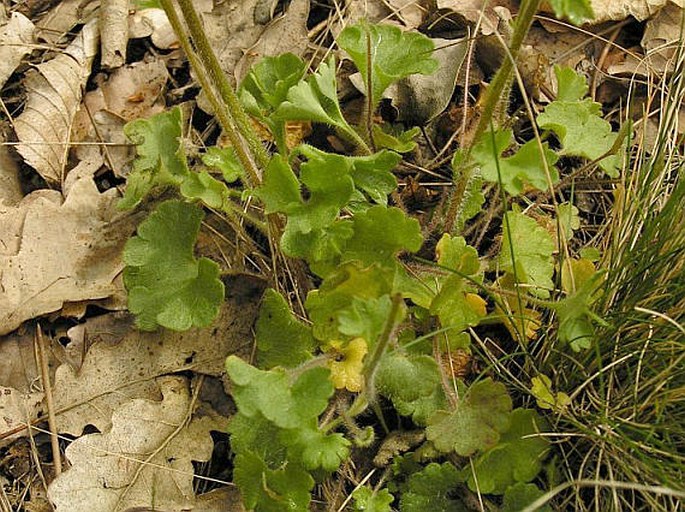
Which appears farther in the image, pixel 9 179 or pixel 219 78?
pixel 9 179

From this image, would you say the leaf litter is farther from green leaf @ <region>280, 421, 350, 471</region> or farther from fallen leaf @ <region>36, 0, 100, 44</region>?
green leaf @ <region>280, 421, 350, 471</region>

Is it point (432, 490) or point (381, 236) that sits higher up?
point (381, 236)

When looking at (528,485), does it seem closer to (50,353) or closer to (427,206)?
(427,206)

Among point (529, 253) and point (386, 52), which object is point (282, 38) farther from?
point (529, 253)

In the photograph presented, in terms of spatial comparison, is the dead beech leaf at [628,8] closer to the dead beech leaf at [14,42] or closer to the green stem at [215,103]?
the green stem at [215,103]

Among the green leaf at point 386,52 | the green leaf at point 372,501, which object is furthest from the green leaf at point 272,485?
the green leaf at point 386,52

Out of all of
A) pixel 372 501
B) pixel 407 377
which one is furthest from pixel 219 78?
pixel 372 501

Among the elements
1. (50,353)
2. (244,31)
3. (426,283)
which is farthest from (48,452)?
(244,31)
